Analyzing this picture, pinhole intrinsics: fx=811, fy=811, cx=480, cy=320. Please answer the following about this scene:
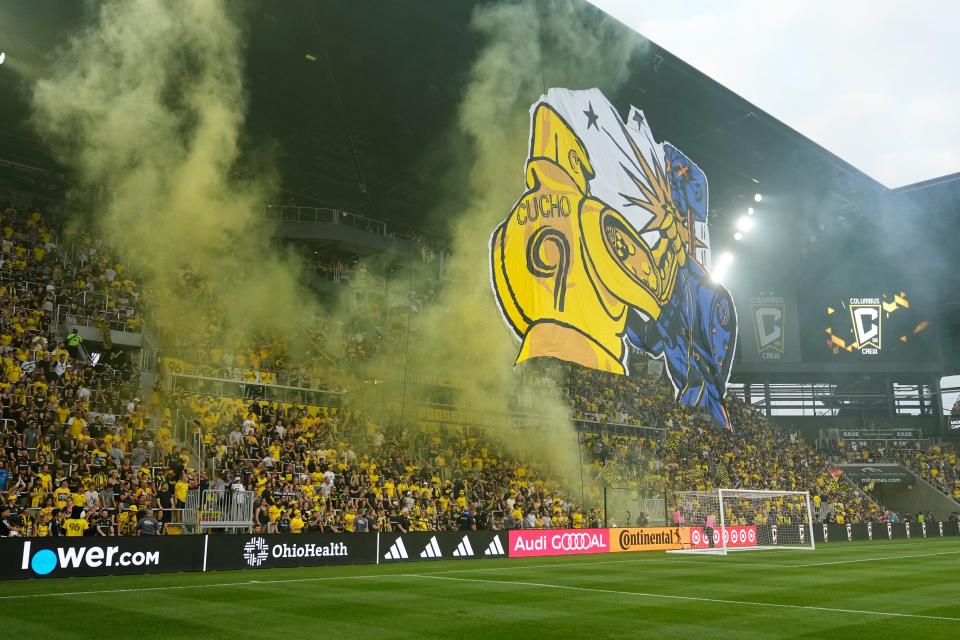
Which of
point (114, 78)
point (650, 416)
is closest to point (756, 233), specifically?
point (650, 416)

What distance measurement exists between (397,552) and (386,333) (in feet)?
41.1

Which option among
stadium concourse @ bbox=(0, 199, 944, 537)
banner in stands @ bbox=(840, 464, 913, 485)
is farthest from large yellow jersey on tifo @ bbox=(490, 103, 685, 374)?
banner in stands @ bbox=(840, 464, 913, 485)

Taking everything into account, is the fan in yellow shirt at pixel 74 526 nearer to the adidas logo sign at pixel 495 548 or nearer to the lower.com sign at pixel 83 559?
the lower.com sign at pixel 83 559

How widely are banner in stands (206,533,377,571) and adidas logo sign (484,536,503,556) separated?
127 inches

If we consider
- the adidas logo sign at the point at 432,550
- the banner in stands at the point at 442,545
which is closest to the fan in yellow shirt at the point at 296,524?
the banner in stands at the point at 442,545

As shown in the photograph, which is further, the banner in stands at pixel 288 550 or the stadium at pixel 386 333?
the banner in stands at pixel 288 550

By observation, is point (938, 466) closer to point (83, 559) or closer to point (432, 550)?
point (432, 550)

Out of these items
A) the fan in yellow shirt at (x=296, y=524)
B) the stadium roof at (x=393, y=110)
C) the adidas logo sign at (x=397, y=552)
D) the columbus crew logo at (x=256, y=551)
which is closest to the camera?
the columbus crew logo at (x=256, y=551)

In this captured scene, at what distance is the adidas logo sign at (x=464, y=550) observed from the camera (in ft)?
60.3

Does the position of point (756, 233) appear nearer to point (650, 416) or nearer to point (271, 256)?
point (650, 416)

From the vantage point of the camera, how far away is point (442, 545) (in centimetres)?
1814

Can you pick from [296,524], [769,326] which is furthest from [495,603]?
[769,326]

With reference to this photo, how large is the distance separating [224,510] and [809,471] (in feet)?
104

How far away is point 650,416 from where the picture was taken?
3478 centimetres
